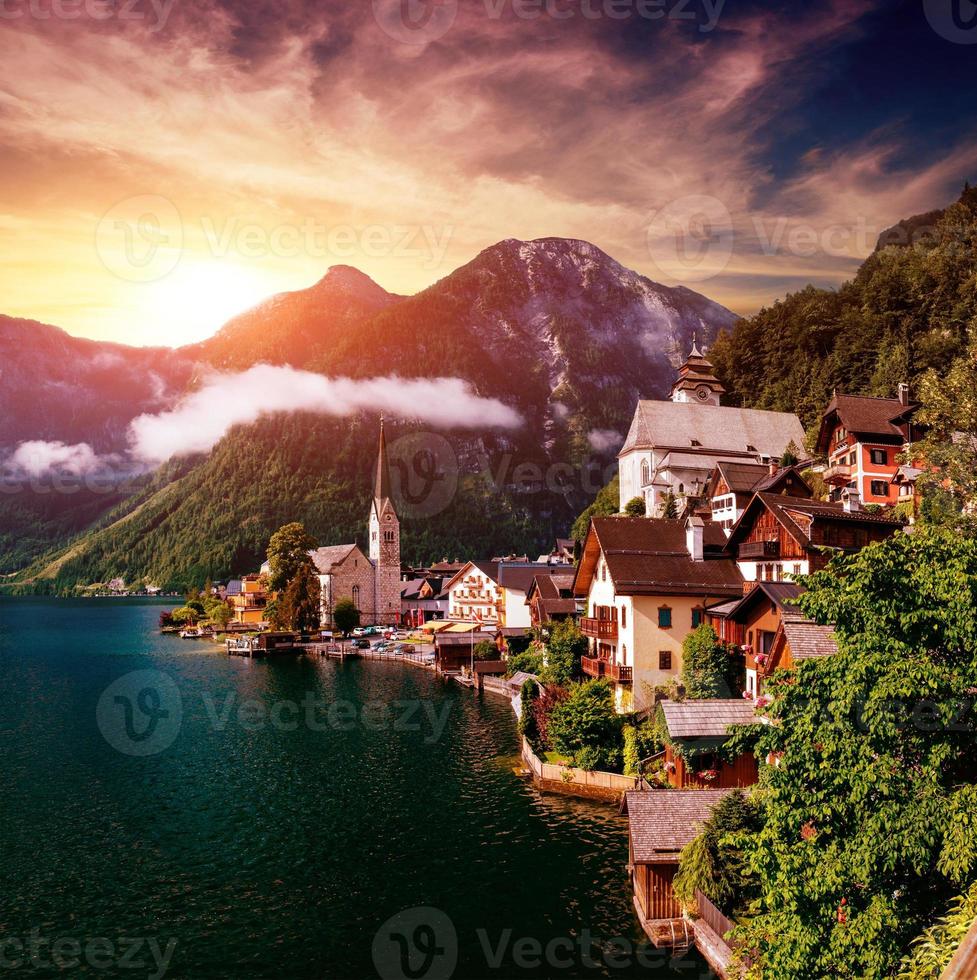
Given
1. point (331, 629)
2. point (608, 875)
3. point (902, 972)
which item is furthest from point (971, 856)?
point (331, 629)

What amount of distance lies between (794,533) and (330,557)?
121092mm

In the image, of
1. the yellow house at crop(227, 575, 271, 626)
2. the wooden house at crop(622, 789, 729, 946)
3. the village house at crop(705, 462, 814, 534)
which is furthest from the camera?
the yellow house at crop(227, 575, 271, 626)

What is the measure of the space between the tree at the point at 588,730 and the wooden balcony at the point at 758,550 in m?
13.6

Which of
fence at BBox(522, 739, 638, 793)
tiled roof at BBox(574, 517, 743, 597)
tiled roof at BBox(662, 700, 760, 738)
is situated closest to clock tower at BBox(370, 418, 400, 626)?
tiled roof at BBox(574, 517, 743, 597)

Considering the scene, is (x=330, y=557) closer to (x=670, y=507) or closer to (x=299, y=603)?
(x=299, y=603)

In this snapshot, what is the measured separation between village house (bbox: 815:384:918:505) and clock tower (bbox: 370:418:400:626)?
100m

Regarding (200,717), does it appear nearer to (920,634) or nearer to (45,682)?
(45,682)

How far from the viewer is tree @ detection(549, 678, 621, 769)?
42.6m

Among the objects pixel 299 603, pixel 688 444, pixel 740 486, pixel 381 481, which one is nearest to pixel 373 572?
pixel 381 481

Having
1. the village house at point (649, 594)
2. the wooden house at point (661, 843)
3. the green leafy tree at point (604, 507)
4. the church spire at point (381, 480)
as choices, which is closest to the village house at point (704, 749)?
the wooden house at point (661, 843)

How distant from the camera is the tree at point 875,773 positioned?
54.5ft

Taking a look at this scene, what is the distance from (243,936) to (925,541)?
27069 millimetres

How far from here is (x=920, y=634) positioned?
18469 mm

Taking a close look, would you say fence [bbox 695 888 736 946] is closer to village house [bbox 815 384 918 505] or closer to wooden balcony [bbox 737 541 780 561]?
wooden balcony [bbox 737 541 780 561]
